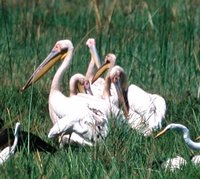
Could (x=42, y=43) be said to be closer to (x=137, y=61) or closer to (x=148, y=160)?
(x=137, y=61)

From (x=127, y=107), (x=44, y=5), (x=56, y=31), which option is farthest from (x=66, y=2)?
(x=127, y=107)

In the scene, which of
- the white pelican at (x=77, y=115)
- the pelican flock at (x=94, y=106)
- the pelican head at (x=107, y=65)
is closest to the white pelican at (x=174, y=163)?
the pelican flock at (x=94, y=106)

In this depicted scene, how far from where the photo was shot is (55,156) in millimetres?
7113

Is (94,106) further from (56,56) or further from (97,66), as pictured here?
(97,66)

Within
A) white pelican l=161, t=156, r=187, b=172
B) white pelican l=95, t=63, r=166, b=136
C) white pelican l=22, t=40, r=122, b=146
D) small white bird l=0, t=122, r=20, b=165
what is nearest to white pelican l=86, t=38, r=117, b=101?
white pelican l=95, t=63, r=166, b=136

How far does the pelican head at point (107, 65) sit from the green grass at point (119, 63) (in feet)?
0.86

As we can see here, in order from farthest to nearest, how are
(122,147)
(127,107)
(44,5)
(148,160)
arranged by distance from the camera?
(44,5)
(127,107)
(122,147)
(148,160)

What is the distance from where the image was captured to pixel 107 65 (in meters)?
10.6

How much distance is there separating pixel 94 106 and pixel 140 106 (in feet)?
2.81

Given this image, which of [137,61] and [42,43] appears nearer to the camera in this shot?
[137,61]

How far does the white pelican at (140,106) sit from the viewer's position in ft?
27.1

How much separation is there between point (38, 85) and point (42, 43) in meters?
1.94

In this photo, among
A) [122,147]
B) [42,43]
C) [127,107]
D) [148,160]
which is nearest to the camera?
[148,160]

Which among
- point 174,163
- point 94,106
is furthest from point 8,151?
point 94,106
